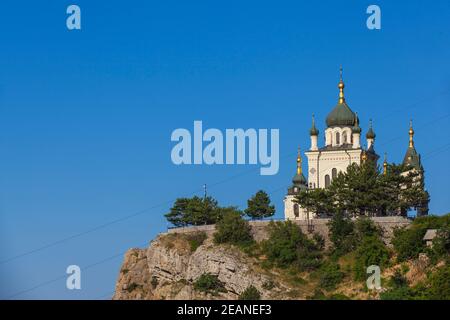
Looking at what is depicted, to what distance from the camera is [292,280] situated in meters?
103

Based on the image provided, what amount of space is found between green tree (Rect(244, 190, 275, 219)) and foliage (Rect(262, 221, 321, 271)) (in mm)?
6167

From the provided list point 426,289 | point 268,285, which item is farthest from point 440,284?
point 268,285

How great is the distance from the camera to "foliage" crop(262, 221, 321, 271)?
104 meters

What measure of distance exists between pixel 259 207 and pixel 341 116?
13425mm

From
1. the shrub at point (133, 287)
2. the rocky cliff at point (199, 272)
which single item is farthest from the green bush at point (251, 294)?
the shrub at point (133, 287)

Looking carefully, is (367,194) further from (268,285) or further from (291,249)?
(268,285)

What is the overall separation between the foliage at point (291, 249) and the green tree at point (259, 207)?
6.17 meters

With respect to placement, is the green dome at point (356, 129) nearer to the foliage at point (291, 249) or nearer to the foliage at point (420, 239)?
the foliage at point (291, 249)

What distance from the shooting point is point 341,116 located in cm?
12225

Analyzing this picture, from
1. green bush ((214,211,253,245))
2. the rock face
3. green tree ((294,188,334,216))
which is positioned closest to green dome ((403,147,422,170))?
green tree ((294,188,334,216))

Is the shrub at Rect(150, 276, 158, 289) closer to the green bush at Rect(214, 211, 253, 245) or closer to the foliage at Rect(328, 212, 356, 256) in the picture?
the green bush at Rect(214, 211, 253, 245)
